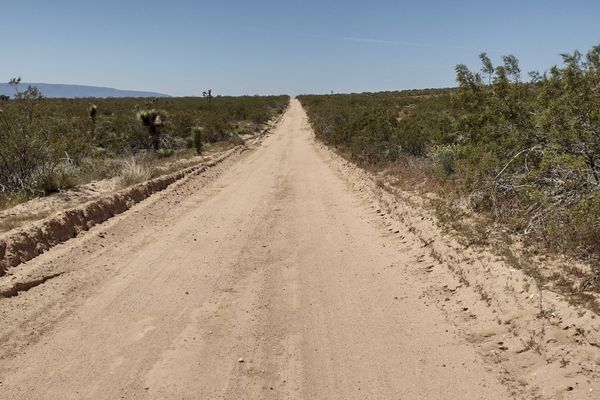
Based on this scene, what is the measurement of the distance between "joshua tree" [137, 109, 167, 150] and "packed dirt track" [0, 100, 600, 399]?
1610 cm

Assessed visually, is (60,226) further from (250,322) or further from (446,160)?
(446,160)

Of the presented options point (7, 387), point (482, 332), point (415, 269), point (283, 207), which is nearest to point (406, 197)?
point (283, 207)

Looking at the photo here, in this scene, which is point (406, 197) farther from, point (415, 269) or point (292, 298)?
point (292, 298)

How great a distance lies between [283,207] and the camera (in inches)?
506

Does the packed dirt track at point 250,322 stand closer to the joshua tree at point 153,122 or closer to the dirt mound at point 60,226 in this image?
the dirt mound at point 60,226

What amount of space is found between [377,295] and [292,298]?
1132 mm

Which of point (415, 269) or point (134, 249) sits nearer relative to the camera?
point (415, 269)

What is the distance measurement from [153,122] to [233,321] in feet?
71.3

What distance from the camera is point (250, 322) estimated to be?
19.9ft

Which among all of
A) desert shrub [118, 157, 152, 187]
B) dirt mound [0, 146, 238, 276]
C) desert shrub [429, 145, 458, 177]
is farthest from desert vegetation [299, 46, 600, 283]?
desert shrub [118, 157, 152, 187]

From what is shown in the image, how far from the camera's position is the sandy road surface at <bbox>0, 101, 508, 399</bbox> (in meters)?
4.73

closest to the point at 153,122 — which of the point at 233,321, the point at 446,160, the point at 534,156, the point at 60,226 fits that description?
the point at 446,160

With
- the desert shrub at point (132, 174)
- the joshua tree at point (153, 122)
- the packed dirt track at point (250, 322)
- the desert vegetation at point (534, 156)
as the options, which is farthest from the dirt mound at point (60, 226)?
the joshua tree at point (153, 122)

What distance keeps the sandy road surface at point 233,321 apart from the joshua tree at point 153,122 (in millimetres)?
16184
